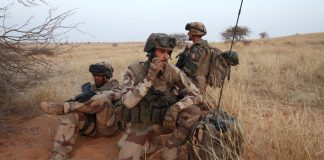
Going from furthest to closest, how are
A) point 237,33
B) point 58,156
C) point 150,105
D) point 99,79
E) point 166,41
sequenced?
point 237,33 < point 99,79 < point 58,156 < point 150,105 < point 166,41

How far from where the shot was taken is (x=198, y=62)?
5.72 metres

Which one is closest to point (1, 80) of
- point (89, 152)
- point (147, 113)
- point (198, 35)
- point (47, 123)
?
point (47, 123)

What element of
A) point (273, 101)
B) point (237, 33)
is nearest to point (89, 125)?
point (273, 101)

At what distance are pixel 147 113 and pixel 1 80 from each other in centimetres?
235

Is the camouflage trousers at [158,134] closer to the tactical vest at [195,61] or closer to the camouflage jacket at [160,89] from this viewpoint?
the camouflage jacket at [160,89]

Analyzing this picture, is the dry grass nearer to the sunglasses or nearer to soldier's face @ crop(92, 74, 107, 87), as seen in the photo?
the sunglasses

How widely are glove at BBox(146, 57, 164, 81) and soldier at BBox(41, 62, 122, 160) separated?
3.05 feet

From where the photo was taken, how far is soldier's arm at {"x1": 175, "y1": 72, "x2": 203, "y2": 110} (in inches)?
159

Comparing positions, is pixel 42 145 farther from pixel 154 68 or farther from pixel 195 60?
pixel 195 60

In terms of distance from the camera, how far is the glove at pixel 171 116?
3961 millimetres

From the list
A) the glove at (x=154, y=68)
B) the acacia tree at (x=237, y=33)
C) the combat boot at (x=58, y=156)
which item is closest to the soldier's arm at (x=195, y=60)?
the glove at (x=154, y=68)

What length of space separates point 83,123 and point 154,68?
1.30 m

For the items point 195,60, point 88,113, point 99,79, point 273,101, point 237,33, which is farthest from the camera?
point 237,33

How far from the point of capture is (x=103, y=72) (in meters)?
4.99
